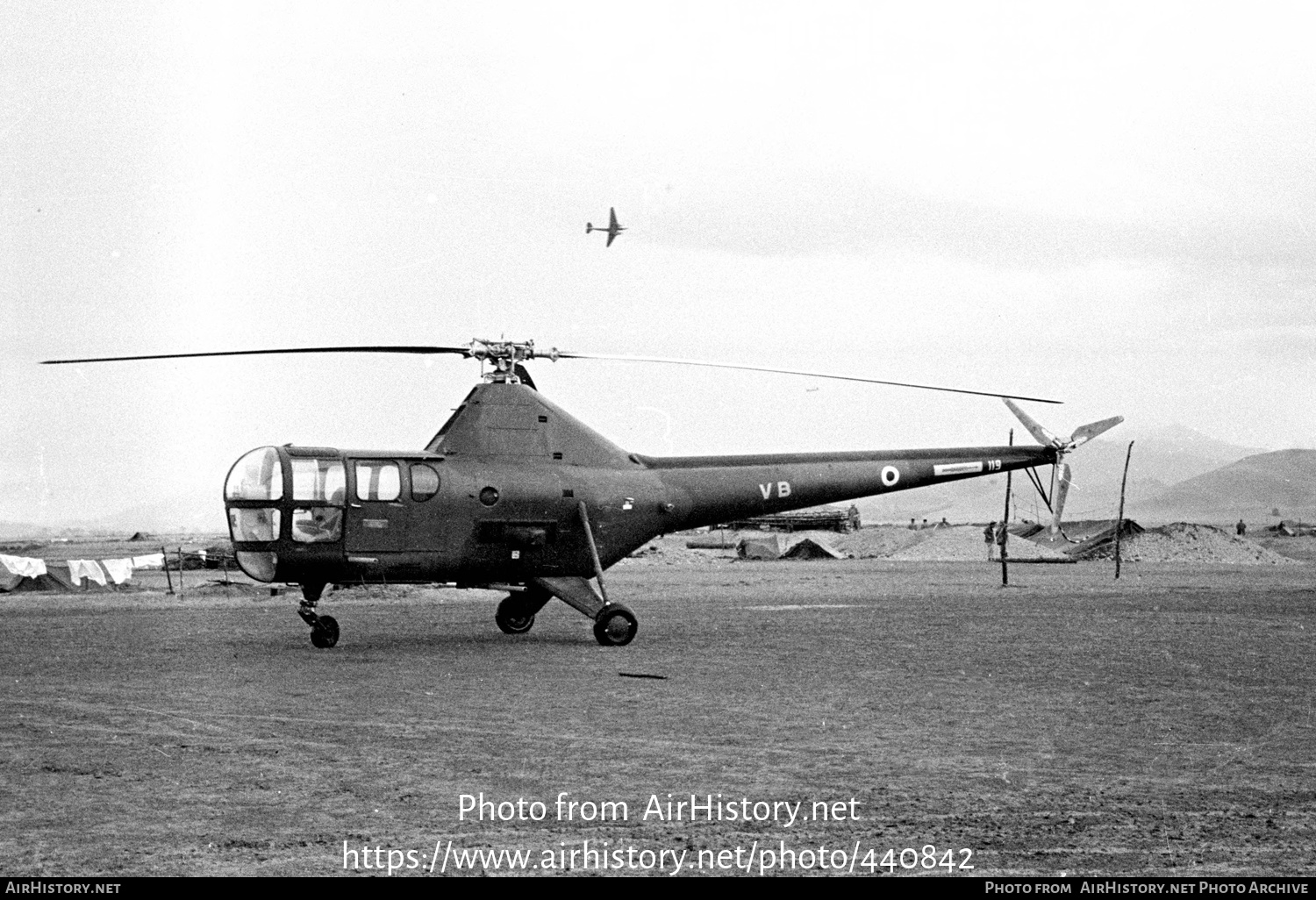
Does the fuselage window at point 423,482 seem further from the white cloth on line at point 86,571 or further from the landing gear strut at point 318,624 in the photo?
the white cloth on line at point 86,571

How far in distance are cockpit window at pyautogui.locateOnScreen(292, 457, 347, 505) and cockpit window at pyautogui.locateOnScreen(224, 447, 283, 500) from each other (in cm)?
20

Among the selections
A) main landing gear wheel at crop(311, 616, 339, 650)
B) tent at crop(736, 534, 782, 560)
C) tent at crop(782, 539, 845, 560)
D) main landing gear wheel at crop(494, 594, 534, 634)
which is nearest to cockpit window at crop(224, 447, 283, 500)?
main landing gear wheel at crop(311, 616, 339, 650)

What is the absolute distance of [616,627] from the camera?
1798 centimetres

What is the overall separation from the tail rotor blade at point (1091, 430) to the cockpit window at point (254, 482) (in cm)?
1255

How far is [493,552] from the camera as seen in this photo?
1842cm

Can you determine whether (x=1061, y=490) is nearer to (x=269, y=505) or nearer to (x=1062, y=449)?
(x=1062, y=449)

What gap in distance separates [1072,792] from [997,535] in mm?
50995

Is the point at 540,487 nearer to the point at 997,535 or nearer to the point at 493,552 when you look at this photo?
the point at 493,552

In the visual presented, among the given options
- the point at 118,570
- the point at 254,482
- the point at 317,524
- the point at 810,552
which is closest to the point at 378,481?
the point at 317,524

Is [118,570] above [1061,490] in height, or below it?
below

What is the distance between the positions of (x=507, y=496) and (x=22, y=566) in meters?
21.5

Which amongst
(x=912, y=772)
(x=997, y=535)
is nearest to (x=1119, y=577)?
(x=997, y=535)

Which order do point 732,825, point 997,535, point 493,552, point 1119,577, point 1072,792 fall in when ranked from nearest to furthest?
1. point 732,825
2. point 1072,792
3. point 493,552
4. point 1119,577
5. point 997,535

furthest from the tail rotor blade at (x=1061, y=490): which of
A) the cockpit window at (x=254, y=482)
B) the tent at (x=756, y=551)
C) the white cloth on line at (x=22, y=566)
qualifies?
the tent at (x=756, y=551)
